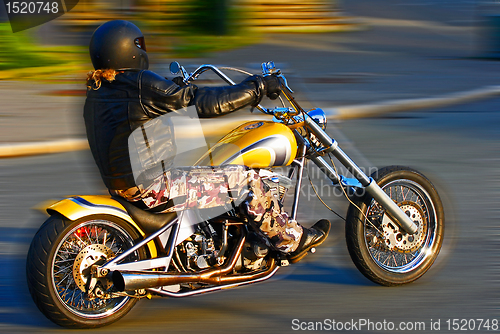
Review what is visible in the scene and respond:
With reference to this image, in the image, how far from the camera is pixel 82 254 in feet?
12.7

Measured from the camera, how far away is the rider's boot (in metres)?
4.30

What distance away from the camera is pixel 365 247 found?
4562 millimetres

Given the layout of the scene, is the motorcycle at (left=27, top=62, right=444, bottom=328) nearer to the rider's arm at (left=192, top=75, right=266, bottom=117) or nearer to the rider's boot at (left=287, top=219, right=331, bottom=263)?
the rider's boot at (left=287, top=219, right=331, bottom=263)

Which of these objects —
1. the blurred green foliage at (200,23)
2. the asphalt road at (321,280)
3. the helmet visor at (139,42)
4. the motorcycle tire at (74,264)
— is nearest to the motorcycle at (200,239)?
the motorcycle tire at (74,264)

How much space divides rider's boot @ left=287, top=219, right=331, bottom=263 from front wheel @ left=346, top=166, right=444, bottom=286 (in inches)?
9.5

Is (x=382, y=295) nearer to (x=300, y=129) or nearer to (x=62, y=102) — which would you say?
(x=300, y=129)

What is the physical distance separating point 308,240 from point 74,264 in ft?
5.19

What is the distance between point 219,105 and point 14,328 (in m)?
1.99

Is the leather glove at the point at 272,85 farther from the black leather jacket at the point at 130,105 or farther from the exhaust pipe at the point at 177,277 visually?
the exhaust pipe at the point at 177,277

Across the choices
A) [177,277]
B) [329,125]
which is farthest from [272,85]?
Result: [329,125]

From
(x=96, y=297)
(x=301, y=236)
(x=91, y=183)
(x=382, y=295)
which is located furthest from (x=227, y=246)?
(x=91, y=183)

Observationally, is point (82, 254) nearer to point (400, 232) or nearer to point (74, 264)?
point (74, 264)

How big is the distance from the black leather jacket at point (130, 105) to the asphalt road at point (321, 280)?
1.13 m

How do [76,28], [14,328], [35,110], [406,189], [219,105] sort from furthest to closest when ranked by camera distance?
1. [76,28]
2. [35,110]
3. [406,189]
4. [14,328]
5. [219,105]
